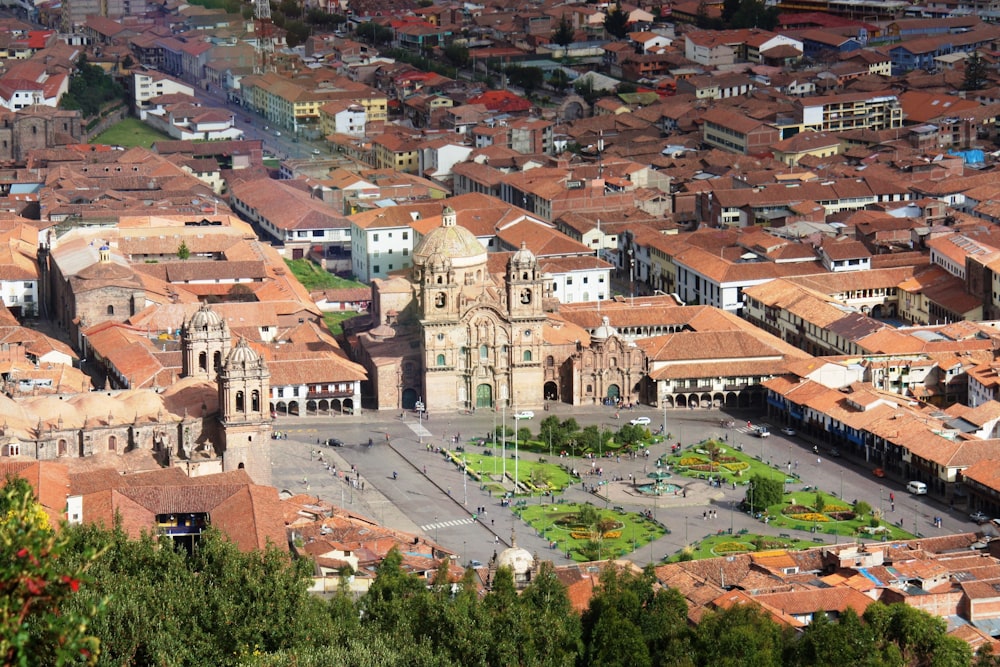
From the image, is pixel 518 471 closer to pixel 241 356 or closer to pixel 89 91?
pixel 241 356

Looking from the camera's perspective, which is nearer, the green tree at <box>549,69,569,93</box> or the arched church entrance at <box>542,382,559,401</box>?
the arched church entrance at <box>542,382,559,401</box>

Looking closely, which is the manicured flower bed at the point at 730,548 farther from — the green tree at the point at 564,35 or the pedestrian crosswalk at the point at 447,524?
the green tree at the point at 564,35

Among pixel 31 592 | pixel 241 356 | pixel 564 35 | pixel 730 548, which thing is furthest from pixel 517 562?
pixel 564 35

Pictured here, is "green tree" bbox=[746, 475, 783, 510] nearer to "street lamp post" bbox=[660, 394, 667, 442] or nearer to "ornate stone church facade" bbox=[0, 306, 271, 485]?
"street lamp post" bbox=[660, 394, 667, 442]

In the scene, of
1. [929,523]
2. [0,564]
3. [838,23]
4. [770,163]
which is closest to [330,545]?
[929,523]

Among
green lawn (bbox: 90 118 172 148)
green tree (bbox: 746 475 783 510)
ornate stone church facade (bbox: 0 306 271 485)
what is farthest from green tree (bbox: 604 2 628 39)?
green tree (bbox: 746 475 783 510)
